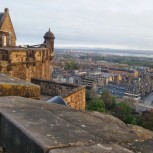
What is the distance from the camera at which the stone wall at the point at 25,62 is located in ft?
48.4

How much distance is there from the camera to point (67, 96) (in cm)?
957

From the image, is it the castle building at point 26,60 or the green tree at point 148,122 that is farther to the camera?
the green tree at point 148,122

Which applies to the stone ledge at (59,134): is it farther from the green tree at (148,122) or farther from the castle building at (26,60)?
the green tree at (148,122)

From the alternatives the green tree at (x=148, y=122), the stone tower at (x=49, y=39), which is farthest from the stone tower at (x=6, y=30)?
the green tree at (x=148, y=122)

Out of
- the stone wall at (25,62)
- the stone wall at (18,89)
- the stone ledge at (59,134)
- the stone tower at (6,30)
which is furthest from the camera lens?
the stone tower at (6,30)

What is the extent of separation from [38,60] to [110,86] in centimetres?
14268

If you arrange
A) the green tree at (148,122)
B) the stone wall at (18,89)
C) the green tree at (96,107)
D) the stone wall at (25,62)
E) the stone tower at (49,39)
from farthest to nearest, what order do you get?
the green tree at (148,122) → the green tree at (96,107) → the stone tower at (49,39) → the stone wall at (25,62) → the stone wall at (18,89)

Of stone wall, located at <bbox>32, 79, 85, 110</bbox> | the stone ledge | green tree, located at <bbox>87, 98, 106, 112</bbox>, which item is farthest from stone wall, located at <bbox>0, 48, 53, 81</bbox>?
green tree, located at <bbox>87, 98, 106, 112</bbox>

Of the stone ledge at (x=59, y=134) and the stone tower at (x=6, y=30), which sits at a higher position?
the stone tower at (x=6, y=30)

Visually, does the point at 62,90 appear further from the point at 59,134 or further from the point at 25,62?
the point at 59,134

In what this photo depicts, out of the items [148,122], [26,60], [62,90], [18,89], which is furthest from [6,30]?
[148,122]

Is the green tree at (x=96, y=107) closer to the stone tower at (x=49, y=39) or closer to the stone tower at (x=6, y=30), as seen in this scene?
the stone tower at (x=6, y=30)

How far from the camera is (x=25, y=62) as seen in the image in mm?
16734

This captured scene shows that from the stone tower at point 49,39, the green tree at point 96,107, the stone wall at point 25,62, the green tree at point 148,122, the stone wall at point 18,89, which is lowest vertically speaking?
the green tree at point 148,122
